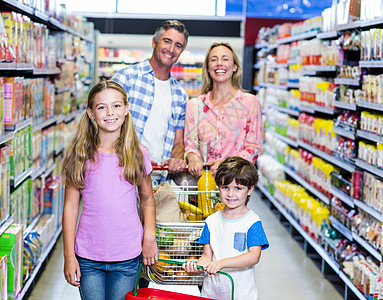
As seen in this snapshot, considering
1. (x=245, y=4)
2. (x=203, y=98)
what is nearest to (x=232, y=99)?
(x=203, y=98)

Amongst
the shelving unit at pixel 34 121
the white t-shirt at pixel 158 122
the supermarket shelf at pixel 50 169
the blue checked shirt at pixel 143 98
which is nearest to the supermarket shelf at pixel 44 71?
the shelving unit at pixel 34 121

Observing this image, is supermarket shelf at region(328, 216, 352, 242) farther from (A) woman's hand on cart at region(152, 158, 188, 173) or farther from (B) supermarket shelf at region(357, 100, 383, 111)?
(A) woman's hand on cart at region(152, 158, 188, 173)

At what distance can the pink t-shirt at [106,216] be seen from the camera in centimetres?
252

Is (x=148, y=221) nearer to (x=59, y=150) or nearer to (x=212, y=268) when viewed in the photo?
(x=212, y=268)

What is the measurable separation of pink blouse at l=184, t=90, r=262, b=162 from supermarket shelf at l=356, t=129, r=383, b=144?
3.53 feet

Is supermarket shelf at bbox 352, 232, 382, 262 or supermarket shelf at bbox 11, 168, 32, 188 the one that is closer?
supermarket shelf at bbox 11, 168, 32, 188

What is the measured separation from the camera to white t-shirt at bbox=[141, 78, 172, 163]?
350 centimetres

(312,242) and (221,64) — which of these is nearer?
(221,64)

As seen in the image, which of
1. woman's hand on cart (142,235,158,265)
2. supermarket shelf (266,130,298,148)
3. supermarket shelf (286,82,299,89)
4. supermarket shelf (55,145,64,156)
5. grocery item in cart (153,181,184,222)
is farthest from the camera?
supermarket shelf (286,82,299,89)

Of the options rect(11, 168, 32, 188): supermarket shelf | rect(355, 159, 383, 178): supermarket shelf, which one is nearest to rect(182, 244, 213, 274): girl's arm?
rect(11, 168, 32, 188): supermarket shelf

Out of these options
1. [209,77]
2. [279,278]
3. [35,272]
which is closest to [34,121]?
[35,272]

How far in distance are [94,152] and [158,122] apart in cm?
98

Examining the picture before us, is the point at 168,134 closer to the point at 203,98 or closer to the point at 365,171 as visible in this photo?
the point at 203,98

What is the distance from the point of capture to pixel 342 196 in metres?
4.96
